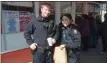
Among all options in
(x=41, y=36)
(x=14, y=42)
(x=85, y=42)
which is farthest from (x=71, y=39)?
(x=85, y=42)

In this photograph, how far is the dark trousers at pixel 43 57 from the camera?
4.68 meters

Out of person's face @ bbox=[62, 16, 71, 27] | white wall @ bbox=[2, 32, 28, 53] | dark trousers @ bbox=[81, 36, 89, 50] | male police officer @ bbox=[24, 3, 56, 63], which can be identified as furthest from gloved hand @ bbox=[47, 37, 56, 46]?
dark trousers @ bbox=[81, 36, 89, 50]

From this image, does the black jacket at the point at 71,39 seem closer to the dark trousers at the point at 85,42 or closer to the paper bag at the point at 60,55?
the paper bag at the point at 60,55

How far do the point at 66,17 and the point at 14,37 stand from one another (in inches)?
84.0

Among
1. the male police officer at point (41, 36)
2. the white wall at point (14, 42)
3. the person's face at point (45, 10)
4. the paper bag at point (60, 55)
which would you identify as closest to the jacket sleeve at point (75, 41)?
the paper bag at point (60, 55)

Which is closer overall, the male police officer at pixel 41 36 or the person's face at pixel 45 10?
the person's face at pixel 45 10

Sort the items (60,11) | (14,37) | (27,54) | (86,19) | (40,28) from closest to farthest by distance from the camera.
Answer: (40,28) → (14,37) → (27,54) → (60,11) → (86,19)

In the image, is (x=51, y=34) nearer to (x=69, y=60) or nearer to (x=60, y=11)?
(x=69, y=60)

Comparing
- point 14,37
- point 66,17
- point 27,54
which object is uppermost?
point 66,17

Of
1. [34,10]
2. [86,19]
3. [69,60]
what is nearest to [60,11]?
[86,19]

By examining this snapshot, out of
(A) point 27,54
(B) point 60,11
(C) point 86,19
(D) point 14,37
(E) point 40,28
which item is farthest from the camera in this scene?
(C) point 86,19

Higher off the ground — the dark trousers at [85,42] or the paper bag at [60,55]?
the paper bag at [60,55]

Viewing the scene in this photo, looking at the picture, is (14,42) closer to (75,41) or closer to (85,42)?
(75,41)

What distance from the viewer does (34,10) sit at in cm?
720
